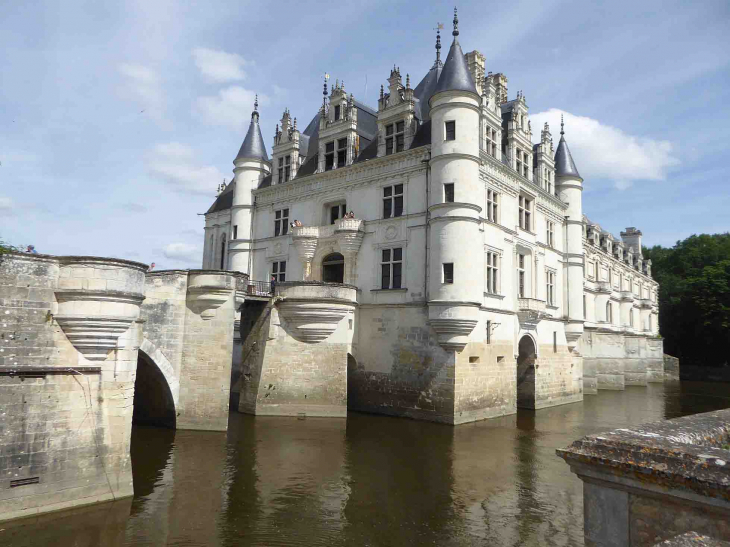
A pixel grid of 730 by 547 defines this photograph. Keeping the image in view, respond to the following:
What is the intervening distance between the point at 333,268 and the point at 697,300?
145 feet

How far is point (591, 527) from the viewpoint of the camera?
4.16m

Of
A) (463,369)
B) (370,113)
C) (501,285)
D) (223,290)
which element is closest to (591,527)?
(223,290)

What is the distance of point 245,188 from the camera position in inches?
1223

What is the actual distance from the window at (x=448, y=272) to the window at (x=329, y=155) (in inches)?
371

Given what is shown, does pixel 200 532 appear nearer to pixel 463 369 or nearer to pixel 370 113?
pixel 463 369

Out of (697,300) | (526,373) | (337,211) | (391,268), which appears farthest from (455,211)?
(697,300)

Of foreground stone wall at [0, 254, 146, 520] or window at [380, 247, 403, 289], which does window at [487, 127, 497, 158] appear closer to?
window at [380, 247, 403, 289]

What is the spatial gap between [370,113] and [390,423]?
17.8m

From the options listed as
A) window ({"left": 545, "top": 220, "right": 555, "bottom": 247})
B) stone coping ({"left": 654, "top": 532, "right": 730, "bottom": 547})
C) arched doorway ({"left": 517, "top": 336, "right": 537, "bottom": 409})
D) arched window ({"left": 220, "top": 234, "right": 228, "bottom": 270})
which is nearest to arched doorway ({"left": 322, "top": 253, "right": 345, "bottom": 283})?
arched window ({"left": 220, "top": 234, "right": 228, "bottom": 270})

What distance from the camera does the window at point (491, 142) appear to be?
2477 cm

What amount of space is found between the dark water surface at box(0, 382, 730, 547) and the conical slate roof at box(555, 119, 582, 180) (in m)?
17.2


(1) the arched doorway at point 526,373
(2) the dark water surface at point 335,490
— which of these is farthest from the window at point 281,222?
(1) the arched doorway at point 526,373

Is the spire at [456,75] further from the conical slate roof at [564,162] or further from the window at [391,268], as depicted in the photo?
the conical slate roof at [564,162]

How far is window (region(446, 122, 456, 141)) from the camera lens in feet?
73.4
